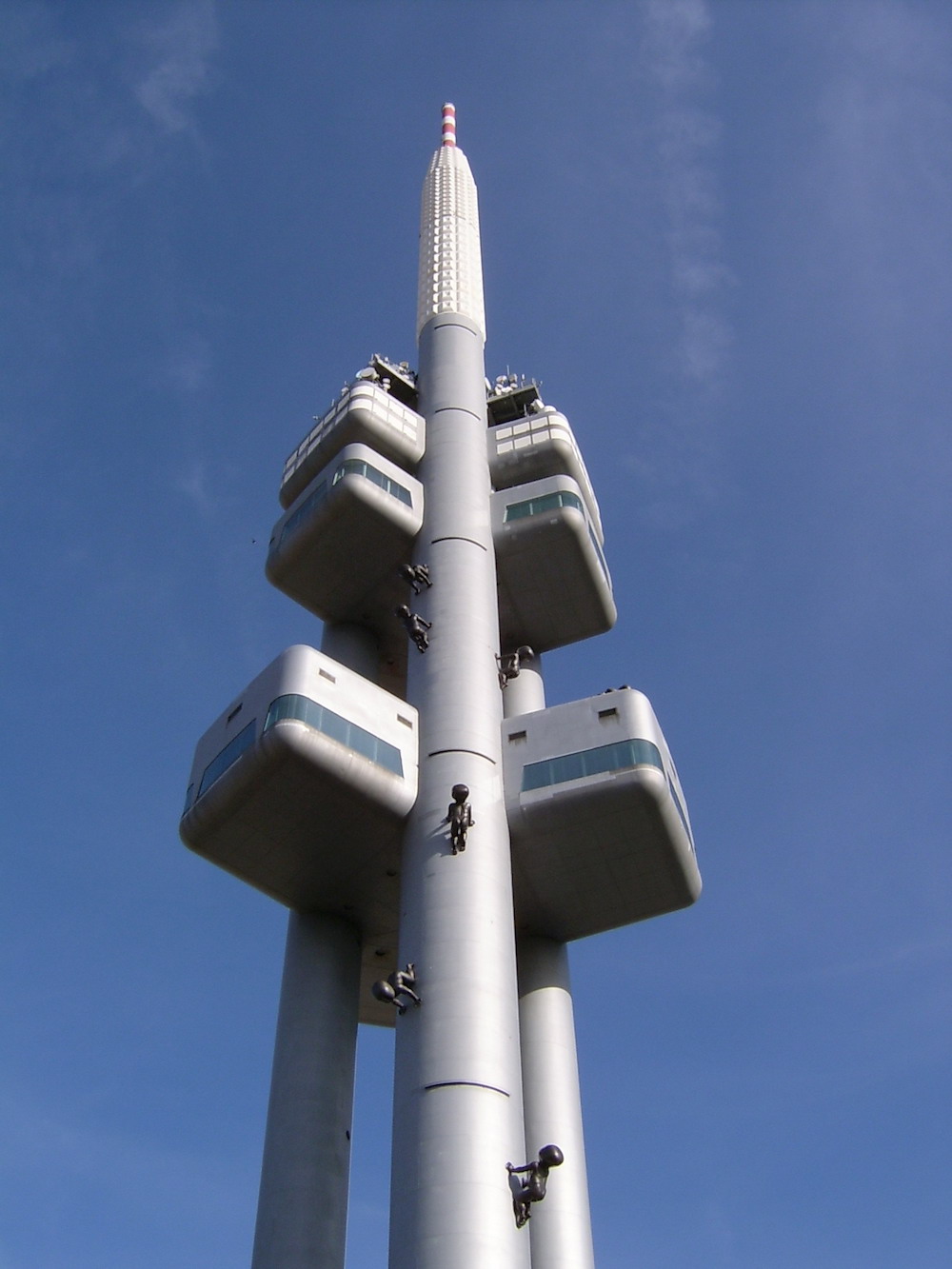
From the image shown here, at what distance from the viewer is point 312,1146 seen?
32812 millimetres

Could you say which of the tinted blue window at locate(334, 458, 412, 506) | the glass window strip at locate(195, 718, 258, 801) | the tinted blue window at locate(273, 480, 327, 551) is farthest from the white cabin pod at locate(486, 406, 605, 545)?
the glass window strip at locate(195, 718, 258, 801)

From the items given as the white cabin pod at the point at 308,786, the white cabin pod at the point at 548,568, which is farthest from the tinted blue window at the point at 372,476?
the white cabin pod at the point at 308,786

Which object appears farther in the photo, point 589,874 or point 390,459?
point 390,459

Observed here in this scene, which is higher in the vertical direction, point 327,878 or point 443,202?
point 443,202

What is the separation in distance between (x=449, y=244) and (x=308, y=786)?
1375 inches

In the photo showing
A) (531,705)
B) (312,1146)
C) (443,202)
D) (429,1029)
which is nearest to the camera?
(429,1029)

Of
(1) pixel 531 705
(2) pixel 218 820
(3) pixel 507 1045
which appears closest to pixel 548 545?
(1) pixel 531 705

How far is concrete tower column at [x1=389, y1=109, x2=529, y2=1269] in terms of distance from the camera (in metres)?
26.9

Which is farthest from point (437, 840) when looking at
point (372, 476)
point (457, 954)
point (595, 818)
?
point (372, 476)

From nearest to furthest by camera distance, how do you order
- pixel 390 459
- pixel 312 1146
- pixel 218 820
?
pixel 312 1146 < pixel 218 820 < pixel 390 459

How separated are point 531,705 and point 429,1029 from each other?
16872 millimetres

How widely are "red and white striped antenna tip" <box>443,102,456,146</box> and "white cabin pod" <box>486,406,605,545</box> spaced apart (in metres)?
28.5

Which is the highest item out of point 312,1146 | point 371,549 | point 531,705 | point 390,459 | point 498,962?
point 390,459

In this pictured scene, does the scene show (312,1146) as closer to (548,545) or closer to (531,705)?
(531,705)
